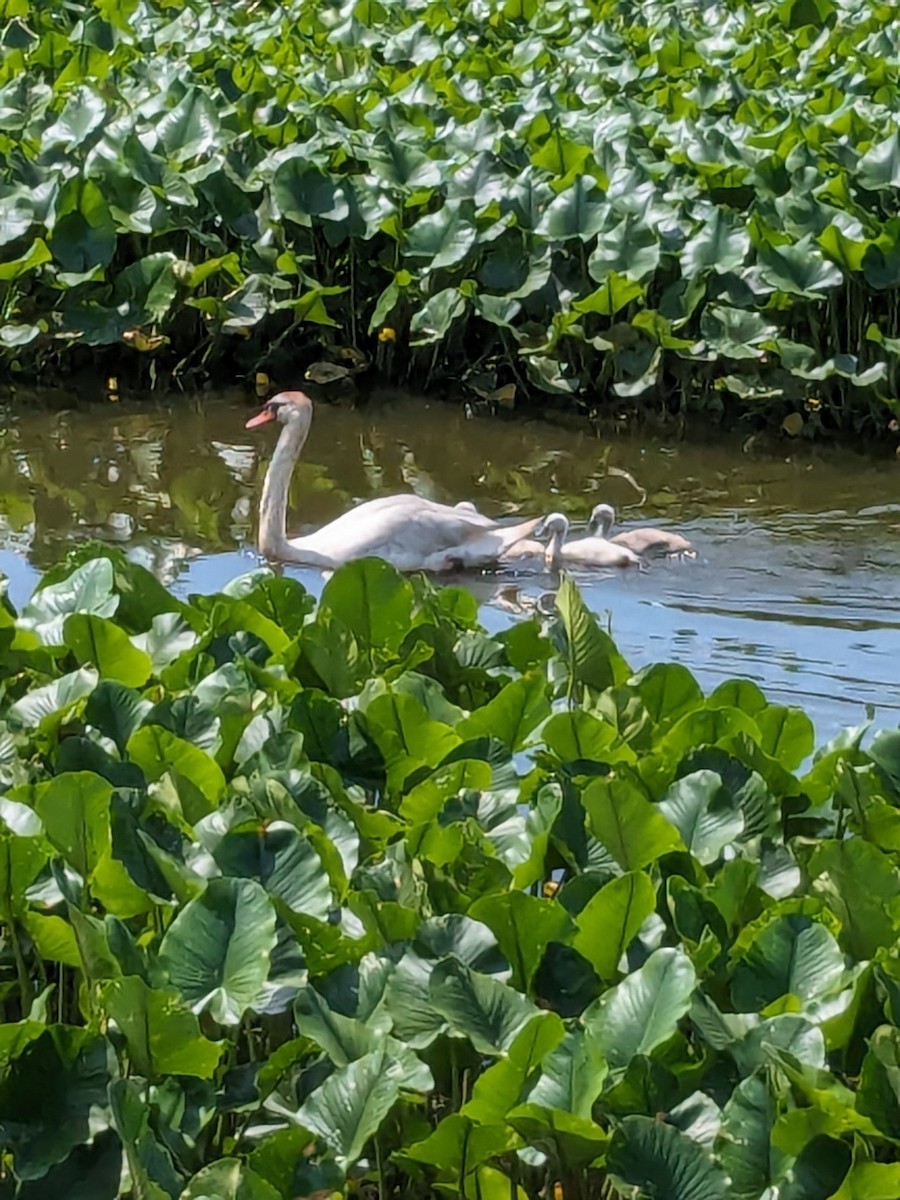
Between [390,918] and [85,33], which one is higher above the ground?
[85,33]

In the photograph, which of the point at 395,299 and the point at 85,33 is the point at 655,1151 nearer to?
the point at 395,299

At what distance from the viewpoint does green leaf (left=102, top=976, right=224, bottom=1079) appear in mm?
2482

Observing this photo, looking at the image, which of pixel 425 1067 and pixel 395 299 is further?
pixel 395 299

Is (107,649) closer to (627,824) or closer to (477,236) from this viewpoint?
(627,824)

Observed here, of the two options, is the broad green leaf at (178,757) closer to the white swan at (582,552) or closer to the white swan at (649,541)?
the white swan at (582,552)

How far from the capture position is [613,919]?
2686mm

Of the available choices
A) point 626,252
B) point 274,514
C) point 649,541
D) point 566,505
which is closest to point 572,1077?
point 649,541

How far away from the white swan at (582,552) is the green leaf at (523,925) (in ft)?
12.1

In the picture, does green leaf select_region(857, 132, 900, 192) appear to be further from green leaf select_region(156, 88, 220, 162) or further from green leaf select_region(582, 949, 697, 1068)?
green leaf select_region(582, 949, 697, 1068)

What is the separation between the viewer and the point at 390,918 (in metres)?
2.70

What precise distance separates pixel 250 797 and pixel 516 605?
3.49m

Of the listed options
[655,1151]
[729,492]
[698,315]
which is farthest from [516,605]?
[655,1151]

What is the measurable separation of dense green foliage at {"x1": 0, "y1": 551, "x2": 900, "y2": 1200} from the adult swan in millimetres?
2926

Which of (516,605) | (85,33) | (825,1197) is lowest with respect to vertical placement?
(516,605)
